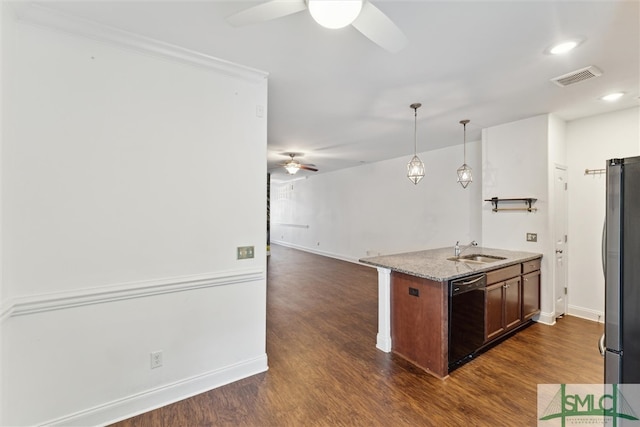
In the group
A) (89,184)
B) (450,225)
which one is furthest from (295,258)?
(89,184)

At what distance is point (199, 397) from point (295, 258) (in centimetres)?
627

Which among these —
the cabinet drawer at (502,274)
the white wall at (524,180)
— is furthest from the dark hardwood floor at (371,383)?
the white wall at (524,180)

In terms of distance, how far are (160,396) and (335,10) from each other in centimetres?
272

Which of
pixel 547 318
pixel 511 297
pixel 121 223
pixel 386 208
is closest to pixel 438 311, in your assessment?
pixel 511 297

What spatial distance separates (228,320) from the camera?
7.54ft

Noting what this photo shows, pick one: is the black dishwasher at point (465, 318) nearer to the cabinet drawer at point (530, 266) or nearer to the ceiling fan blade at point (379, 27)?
the cabinet drawer at point (530, 266)

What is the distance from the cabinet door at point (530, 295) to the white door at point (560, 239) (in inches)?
10.9

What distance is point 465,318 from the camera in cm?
252

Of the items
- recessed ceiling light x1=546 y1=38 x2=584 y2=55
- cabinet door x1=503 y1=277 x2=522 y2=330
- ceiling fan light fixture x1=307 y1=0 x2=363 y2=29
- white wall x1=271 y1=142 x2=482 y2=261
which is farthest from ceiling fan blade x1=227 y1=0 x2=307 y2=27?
white wall x1=271 y1=142 x2=482 y2=261

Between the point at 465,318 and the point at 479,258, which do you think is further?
the point at 479,258

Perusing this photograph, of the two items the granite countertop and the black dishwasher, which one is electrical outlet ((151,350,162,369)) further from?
the black dishwasher

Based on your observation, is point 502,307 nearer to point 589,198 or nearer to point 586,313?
point 586,313

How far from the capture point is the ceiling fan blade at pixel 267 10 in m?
1.29

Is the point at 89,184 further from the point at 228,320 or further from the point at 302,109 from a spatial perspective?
the point at 302,109
